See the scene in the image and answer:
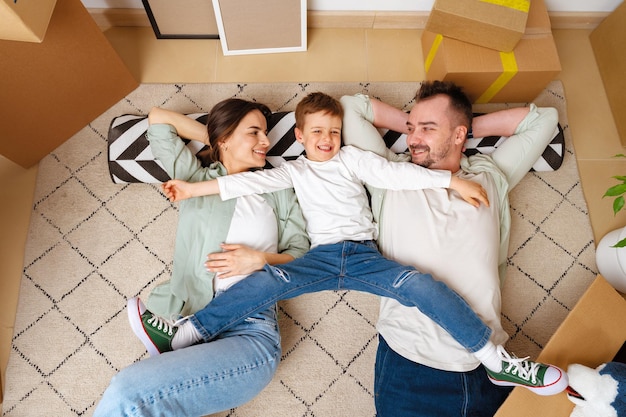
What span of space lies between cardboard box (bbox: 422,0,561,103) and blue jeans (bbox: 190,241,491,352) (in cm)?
85

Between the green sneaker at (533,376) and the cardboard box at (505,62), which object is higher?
the cardboard box at (505,62)

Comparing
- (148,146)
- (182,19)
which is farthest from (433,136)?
(182,19)

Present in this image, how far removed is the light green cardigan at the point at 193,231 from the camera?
1578 mm

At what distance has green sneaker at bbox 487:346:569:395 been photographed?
54.4 inches

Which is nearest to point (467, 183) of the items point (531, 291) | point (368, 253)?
point (368, 253)

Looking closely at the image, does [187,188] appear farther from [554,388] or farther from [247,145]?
[554,388]

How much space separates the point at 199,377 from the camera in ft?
4.48

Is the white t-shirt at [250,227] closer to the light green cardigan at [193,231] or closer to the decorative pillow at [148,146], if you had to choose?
the light green cardigan at [193,231]

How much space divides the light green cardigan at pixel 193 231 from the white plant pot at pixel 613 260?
47.0 inches

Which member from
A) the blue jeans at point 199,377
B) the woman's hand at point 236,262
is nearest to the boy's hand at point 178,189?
the woman's hand at point 236,262

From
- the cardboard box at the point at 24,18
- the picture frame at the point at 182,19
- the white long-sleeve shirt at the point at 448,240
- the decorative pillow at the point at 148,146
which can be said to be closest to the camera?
the cardboard box at the point at 24,18

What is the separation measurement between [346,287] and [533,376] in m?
0.65

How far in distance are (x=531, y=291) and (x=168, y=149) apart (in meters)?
1.55

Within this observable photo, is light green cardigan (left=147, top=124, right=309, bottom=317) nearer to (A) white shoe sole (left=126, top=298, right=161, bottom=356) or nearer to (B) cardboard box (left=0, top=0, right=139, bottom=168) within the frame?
(A) white shoe sole (left=126, top=298, right=161, bottom=356)
